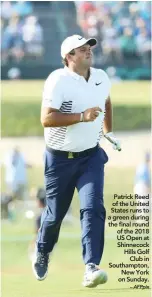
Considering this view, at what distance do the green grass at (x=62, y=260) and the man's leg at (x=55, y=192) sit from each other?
22.1 inches

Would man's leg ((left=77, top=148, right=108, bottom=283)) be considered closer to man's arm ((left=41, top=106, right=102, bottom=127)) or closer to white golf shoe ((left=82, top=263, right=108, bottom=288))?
white golf shoe ((left=82, top=263, right=108, bottom=288))

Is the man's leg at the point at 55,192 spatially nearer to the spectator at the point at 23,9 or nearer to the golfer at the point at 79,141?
the golfer at the point at 79,141

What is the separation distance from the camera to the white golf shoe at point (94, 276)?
28.2 ft

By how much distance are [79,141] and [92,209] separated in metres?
0.62

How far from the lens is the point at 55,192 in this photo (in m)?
9.24

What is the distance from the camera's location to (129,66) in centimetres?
3111

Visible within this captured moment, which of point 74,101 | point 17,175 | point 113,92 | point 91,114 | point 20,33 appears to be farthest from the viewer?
point 113,92

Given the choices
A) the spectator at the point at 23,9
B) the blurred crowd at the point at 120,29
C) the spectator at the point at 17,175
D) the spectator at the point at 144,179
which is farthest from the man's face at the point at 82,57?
the spectator at the point at 23,9

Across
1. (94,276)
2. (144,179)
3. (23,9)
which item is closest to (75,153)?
(94,276)

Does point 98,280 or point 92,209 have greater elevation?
point 92,209

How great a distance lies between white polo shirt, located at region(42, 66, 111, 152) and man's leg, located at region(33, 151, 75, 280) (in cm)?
15

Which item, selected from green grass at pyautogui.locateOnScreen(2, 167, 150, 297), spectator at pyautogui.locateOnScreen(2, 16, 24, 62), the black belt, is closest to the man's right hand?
the black belt

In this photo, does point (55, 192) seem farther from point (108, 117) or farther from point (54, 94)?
point (54, 94)

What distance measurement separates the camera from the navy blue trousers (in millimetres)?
8875
